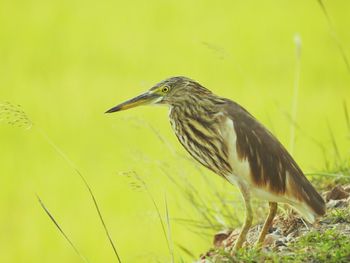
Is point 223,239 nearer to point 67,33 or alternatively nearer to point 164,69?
point 164,69

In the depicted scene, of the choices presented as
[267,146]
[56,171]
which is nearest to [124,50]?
[56,171]

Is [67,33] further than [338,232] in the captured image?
Yes

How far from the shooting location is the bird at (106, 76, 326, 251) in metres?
3.43

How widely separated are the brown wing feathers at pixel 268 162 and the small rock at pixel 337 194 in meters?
0.51

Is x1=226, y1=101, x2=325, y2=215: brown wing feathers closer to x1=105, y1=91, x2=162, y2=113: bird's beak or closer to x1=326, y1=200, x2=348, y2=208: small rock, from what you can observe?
x1=105, y1=91, x2=162, y2=113: bird's beak

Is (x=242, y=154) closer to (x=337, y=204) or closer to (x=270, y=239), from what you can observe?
(x=270, y=239)

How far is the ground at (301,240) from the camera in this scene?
327cm

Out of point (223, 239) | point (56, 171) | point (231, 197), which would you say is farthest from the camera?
point (56, 171)

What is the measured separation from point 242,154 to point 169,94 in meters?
0.36

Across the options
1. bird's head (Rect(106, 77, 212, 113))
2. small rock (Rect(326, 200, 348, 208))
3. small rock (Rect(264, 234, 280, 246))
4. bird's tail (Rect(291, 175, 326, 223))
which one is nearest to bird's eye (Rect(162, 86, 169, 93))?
bird's head (Rect(106, 77, 212, 113))

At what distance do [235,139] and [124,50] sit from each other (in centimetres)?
552

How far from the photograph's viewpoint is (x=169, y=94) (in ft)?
11.8

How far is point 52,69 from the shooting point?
851 cm

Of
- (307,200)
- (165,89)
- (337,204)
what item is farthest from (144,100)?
(337,204)
